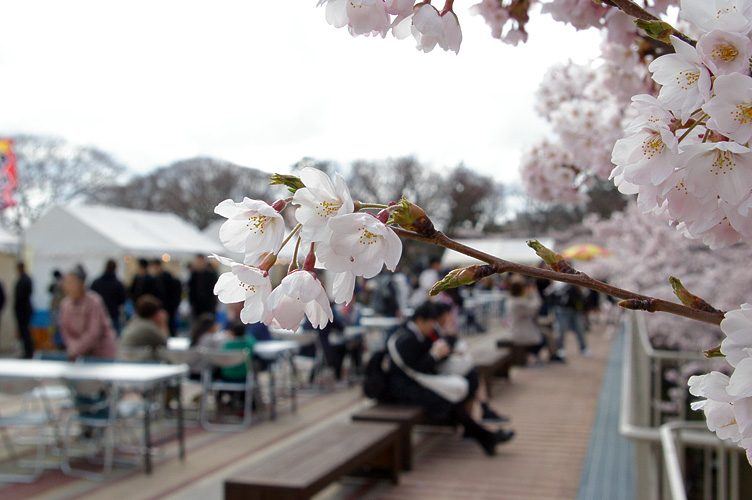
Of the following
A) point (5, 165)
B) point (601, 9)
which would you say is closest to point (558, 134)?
point (601, 9)

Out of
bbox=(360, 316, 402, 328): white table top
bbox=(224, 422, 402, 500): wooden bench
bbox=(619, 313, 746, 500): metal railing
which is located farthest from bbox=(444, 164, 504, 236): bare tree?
bbox=(619, 313, 746, 500): metal railing

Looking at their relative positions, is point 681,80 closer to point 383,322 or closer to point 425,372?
point 425,372

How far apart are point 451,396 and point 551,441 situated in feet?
3.77

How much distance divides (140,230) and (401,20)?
1556 centimetres

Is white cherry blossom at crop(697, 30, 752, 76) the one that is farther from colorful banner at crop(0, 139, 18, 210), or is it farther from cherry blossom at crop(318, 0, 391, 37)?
colorful banner at crop(0, 139, 18, 210)

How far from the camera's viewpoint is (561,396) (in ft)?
28.6

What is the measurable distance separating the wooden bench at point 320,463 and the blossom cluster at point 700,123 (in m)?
3.24

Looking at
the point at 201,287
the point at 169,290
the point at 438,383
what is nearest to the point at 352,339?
the point at 201,287

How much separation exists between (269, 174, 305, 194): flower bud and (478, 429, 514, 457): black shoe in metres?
5.61

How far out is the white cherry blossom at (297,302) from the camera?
786 millimetres

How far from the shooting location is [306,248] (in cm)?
85

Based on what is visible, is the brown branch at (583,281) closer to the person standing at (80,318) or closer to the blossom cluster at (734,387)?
the blossom cluster at (734,387)

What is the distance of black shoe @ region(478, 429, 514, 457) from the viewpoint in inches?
236

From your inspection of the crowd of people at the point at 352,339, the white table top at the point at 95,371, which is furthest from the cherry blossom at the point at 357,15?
the white table top at the point at 95,371
